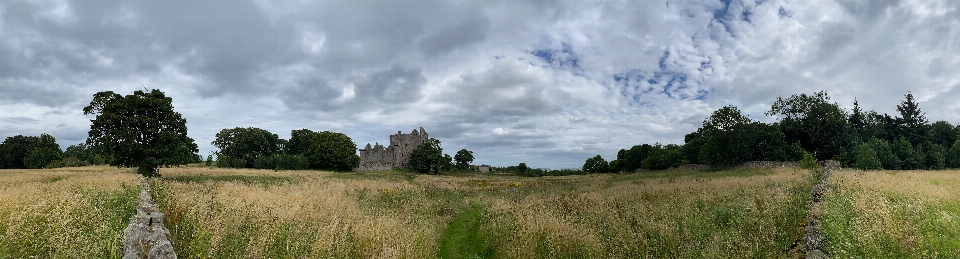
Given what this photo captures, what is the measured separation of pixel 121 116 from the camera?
3139 centimetres

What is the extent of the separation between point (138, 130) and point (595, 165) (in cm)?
10506

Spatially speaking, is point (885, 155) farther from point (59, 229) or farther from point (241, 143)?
point (241, 143)

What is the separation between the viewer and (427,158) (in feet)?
257

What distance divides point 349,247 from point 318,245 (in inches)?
32.3

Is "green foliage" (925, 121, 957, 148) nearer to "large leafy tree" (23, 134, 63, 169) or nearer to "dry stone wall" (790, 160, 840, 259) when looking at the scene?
"dry stone wall" (790, 160, 840, 259)

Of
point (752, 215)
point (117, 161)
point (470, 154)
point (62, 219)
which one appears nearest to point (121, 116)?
point (117, 161)

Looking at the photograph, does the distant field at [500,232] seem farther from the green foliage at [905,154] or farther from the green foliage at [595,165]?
the green foliage at [595,165]

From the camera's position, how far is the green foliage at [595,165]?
115 metres

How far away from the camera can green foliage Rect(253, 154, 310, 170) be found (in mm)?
77000

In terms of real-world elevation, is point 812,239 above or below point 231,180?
below

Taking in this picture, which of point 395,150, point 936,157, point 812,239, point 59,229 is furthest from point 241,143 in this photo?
point 936,157

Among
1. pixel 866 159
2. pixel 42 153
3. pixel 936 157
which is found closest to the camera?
pixel 866 159

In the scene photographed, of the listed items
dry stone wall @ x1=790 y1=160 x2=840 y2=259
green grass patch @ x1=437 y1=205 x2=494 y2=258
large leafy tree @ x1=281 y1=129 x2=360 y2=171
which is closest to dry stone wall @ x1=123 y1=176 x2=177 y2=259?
green grass patch @ x1=437 y1=205 x2=494 y2=258

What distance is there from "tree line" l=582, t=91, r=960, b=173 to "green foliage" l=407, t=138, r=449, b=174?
44.9m
